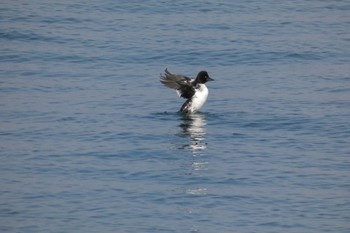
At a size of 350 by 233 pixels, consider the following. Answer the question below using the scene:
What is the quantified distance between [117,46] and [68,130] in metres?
9.41

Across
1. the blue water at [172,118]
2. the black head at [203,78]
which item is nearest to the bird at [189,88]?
the black head at [203,78]

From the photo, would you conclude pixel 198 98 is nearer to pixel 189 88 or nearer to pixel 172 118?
pixel 189 88

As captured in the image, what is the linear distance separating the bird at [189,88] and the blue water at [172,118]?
0.94ft

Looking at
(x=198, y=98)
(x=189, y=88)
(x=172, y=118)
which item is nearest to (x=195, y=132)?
(x=172, y=118)

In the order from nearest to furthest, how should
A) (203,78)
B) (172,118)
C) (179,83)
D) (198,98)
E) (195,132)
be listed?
(195,132) < (172,118) < (198,98) < (179,83) < (203,78)

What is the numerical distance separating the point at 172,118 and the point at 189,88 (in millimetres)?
1258

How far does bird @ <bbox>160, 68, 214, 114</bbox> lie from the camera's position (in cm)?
3044

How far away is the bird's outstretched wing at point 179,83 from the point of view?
3053 cm

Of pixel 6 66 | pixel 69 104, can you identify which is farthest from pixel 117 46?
pixel 69 104

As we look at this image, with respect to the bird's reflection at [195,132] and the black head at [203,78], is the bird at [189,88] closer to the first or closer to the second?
the black head at [203,78]

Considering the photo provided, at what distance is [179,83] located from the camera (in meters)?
30.8

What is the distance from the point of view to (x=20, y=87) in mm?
32594

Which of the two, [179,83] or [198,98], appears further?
[179,83]

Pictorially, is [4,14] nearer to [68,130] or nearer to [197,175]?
[68,130]
